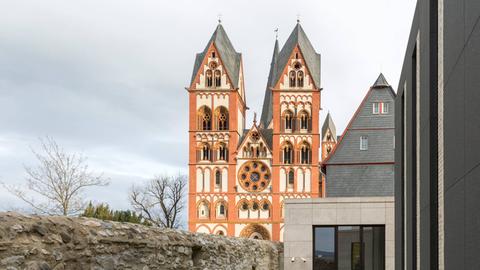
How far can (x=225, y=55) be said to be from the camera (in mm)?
57656

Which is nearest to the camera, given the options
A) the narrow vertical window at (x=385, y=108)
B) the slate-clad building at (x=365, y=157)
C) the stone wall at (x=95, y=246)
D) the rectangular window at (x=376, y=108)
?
the stone wall at (x=95, y=246)

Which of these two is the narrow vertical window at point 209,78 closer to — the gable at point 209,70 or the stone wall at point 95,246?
the gable at point 209,70

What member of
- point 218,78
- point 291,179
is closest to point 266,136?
point 291,179

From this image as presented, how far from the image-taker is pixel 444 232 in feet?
20.2

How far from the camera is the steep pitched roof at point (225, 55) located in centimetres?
5644

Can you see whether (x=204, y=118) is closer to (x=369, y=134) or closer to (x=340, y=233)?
(x=369, y=134)

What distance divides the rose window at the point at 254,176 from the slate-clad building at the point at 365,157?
2770cm

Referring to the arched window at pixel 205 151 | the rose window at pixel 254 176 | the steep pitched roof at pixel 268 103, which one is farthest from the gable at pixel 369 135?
the steep pitched roof at pixel 268 103

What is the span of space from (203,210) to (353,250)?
1473 inches

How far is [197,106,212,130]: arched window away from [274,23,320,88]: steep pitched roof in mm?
6713

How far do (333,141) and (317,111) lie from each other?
2047 cm

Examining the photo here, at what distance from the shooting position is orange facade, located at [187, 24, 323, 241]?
5425 centimetres

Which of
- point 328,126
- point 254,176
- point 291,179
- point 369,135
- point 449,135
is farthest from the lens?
point 328,126

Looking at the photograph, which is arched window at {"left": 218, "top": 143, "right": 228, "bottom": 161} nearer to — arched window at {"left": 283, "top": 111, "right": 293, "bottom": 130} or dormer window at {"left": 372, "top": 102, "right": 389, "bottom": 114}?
arched window at {"left": 283, "top": 111, "right": 293, "bottom": 130}
